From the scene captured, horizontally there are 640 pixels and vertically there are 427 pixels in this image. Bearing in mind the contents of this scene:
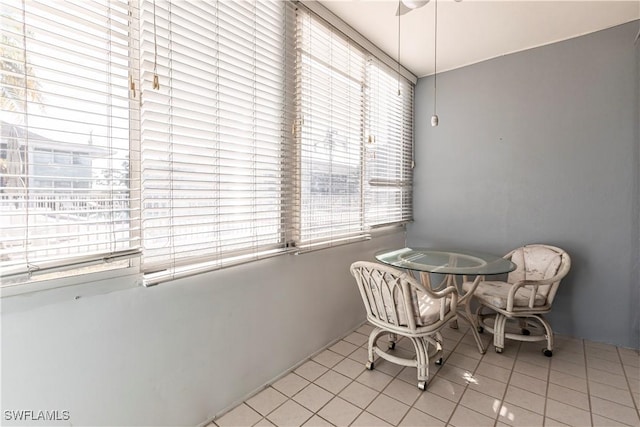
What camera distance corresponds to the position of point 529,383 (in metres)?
2.13

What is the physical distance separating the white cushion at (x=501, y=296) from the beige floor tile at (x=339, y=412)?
148 cm

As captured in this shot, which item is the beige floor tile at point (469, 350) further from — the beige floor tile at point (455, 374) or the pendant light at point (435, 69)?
the pendant light at point (435, 69)

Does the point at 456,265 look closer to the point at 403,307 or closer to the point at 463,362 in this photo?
the point at 403,307

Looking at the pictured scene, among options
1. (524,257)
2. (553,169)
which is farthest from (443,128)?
(524,257)

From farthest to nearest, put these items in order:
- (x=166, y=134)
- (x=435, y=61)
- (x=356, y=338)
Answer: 1. (x=435, y=61)
2. (x=356, y=338)
3. (x=166, y=134)

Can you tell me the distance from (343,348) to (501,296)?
141 cm

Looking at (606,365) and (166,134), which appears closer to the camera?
(166,134)

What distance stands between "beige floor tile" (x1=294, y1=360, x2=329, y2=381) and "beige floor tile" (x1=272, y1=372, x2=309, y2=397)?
45 mm

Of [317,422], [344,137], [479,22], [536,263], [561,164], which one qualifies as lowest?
[317,422]

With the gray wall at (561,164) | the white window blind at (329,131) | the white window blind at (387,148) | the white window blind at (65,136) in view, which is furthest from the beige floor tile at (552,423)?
the white window blind at (65,136)

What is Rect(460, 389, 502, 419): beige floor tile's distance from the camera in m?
1.86

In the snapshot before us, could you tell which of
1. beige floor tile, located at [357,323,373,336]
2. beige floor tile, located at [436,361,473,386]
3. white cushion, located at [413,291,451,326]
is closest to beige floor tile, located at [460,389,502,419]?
beige floor tile, located at [436,361,473,386]

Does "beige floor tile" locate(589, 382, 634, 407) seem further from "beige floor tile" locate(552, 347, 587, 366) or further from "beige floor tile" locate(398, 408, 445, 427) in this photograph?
"beige floor tile" locate(398, 408, 445, 427)

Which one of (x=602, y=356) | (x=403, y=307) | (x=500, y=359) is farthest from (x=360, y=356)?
(x=602, y=356)
